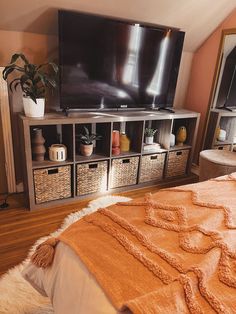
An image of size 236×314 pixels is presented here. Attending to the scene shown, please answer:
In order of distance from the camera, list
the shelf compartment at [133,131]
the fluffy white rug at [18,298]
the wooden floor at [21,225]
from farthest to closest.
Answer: the shelf compartment at [133,131], the wooden floor at [21,225], the fluffy white rug at [18,298]

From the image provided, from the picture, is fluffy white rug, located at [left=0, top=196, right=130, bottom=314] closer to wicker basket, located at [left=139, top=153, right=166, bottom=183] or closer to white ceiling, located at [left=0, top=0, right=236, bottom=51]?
wicker basket, located at [left=139, top=153, right=166, bottom=183]

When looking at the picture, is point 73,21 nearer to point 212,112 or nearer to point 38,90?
point 38,90

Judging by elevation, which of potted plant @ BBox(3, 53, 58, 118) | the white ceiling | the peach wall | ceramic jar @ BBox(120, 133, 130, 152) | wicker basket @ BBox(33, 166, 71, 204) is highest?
the white ceiling

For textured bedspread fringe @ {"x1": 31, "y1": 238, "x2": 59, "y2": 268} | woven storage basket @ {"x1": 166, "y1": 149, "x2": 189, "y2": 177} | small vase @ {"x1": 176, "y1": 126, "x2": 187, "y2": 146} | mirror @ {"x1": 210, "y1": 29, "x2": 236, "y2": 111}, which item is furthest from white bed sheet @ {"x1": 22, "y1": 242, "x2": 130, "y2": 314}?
mirror @ {"x1": 210, "y1": 29, "x2": 236, "y2": 111}

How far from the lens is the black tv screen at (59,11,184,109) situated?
2.11m

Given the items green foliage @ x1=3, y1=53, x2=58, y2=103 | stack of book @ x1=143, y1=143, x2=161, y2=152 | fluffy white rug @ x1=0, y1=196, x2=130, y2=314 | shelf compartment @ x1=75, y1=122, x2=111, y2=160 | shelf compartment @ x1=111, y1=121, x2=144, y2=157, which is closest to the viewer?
fluffy white rug @ x1=0, y1=196, x2=130, y2=314

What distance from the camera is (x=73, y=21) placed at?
80.0 inches

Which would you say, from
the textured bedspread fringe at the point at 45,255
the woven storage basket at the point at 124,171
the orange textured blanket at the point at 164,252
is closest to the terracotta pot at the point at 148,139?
the woven storage basket at the point at 124,171

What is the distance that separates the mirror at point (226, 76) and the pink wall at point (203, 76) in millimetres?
70

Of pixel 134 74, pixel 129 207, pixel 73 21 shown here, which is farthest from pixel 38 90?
pixel 129 207

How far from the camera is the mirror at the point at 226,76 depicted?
2686mm

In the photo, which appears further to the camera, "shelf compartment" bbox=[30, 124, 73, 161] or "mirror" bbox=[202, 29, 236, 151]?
"mirror" bbox=[202, 29, 236, 151]

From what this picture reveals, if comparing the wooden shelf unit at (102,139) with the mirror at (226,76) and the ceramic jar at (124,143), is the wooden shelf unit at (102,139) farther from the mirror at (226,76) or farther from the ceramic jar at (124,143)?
the mirror at (226,76)

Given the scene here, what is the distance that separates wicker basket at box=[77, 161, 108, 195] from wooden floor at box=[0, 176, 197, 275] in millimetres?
128
